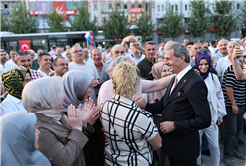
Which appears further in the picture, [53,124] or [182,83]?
[182,83]

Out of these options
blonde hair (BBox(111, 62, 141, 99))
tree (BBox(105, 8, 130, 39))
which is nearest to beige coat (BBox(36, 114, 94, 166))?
blonde hair (BBox(111, 62, 141, 99))

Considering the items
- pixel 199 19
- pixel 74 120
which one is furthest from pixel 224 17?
pixel 74 120

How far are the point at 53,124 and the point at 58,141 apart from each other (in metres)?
0.16

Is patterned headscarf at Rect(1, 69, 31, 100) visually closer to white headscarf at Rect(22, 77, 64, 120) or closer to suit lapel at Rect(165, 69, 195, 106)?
white headscarf at Rect(22, 77, 64, 120)

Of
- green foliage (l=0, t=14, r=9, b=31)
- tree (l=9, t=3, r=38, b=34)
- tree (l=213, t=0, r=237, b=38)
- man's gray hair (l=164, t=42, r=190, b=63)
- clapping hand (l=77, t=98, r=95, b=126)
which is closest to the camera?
clapping hand (l=77, t=98, r=95, b=126)

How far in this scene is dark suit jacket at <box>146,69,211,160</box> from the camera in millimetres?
2299

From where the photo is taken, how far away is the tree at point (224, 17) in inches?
1342

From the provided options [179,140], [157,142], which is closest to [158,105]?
[179,140]

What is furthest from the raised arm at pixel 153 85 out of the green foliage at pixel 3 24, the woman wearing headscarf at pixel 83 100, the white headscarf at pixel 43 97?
the green foliage at pixel 3 24

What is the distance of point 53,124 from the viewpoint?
1.87 m

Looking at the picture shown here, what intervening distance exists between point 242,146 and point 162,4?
46.3 meters

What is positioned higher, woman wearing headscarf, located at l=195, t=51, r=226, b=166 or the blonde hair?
the blonde hair

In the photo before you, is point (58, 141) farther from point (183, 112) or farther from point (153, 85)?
point (153, 85)

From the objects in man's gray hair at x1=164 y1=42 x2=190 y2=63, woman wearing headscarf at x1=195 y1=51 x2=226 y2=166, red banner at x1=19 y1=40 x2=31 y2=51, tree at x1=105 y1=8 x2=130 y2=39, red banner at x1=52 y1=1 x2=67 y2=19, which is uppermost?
red banner at x1=52 y1=1 x2=67 y2=19
